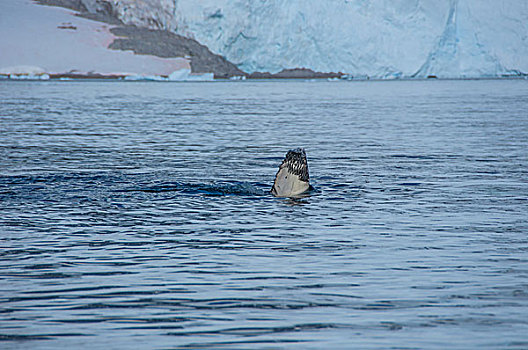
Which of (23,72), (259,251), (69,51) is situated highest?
(69,51)

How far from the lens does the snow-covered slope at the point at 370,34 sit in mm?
67625

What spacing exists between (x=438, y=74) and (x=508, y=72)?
24.0ft

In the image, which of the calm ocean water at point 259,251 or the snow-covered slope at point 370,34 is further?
the snow-covered slope at point 370,34

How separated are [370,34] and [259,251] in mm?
61650

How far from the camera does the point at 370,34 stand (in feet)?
221

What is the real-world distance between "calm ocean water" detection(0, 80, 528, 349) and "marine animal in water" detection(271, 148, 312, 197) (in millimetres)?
279

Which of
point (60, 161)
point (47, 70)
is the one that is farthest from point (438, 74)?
point (60, 161)

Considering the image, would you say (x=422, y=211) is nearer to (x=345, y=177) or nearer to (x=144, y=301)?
(x=345, y=177)

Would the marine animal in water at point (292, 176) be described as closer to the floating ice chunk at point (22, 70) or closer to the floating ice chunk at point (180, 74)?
the floating ice chunk at point (180, 74)

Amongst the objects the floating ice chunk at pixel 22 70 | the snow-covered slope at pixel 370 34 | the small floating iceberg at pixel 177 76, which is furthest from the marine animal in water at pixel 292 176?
the floating ice chunk at pixel 22 70

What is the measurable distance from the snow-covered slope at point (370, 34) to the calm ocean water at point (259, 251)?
5142cm

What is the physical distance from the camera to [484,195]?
11.5m

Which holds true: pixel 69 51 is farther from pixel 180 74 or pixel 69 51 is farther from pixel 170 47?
pixel 180 74

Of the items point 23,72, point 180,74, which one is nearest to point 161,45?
point 180,74
